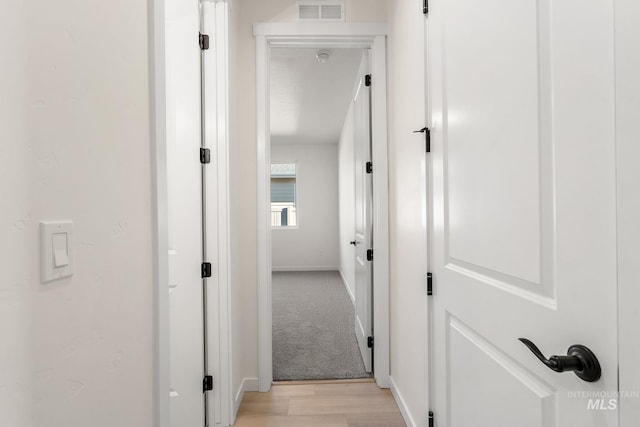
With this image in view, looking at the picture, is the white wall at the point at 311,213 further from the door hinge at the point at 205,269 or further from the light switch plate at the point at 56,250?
the light switch plate at the point at 56,250

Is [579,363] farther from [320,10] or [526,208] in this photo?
[320,10]

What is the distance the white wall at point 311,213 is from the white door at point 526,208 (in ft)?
19.2

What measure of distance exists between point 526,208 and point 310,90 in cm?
367

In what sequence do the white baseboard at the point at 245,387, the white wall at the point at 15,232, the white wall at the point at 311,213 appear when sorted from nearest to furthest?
the white wall at the point at 15,232 < the white baseboard at the point at 245,387 < the white wall at the point at 311,213

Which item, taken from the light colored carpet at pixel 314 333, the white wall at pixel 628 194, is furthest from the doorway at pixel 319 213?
the white wall at pixel 628 194

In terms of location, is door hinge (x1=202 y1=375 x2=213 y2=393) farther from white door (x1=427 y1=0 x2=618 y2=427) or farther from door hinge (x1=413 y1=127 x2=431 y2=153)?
door hinge (x1=413 y1=127 x2=431 y2=153)

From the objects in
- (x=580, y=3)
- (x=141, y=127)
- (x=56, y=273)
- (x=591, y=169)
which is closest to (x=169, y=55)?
(x=141, y=127)

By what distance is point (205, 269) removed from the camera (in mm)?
1735

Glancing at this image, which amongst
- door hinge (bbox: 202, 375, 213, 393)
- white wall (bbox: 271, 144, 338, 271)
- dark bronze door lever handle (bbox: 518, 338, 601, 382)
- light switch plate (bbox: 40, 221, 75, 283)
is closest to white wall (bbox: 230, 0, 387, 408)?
door hinge (bbox: 202, 375, 213, 393)

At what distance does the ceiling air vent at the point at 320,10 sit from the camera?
213cm

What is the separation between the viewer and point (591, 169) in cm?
59

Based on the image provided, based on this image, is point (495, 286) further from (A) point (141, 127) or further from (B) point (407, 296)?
(A) point (141, 127)

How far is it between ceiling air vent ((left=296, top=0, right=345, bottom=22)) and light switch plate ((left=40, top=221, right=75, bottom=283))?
2057 mm

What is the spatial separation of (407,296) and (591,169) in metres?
1.27
